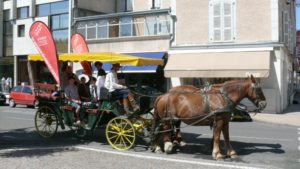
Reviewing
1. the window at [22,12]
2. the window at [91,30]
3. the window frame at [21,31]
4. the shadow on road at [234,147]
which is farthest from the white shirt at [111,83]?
the window at [22,12]

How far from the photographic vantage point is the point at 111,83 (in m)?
9.95

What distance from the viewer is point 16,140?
1106cm

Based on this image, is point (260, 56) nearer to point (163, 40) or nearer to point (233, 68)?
point (233, 68)

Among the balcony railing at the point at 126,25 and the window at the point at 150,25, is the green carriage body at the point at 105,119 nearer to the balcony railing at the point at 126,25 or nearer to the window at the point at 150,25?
the balcony railing at the point at 126,25

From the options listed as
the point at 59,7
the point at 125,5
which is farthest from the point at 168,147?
the point at 59,7

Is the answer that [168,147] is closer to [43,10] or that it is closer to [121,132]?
[121,132]

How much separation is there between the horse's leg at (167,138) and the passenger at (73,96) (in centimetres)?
259

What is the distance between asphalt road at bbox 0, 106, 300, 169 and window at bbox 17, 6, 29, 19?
2329cm

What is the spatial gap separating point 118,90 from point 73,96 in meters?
1.66

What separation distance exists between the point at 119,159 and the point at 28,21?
89.1ft

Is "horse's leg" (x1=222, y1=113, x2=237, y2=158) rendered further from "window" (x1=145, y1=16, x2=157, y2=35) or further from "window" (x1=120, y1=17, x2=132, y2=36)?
"window" (x1=120, y1=17, x2=132, y2=36)

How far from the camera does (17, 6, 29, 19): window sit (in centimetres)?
3362

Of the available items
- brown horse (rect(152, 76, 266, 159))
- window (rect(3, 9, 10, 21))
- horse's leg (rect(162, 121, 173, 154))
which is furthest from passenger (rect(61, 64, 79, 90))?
window (rect(3, 9, 10, 21))

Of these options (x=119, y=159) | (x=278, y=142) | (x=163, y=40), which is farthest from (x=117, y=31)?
(x=119, y=159)
